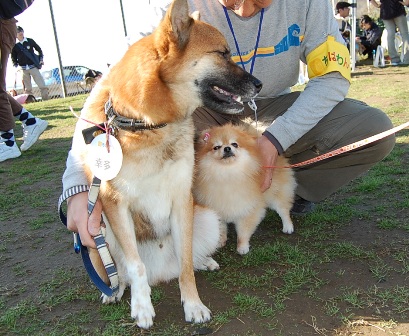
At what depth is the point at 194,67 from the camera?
6.30ft

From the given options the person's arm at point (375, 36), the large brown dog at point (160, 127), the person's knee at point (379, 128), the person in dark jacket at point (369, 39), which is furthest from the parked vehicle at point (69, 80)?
the large brown dog at point (160, 127)

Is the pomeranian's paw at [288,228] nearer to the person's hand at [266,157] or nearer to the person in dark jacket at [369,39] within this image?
the person's hand at [266,157]

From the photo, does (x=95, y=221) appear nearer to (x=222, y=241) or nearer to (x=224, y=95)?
(x=224, y=95)

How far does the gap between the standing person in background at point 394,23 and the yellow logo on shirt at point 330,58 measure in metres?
8.64

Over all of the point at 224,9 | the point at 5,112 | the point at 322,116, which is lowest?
the point at 5,112

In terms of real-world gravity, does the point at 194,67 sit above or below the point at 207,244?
above

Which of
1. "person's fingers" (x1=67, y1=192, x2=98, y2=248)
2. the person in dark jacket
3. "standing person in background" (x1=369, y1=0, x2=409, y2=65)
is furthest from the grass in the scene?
the person in dark jacket

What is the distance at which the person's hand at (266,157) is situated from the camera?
258 centimetres

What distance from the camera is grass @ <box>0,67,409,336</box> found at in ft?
5.92

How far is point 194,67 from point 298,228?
1385mm

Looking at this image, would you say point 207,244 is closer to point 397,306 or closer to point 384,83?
point 397,306

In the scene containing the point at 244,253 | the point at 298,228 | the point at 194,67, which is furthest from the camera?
the point at 298,228

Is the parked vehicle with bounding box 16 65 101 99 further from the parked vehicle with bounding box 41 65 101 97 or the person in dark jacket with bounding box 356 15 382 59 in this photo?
the person in dark jacket with bounding box 356 15 382 59

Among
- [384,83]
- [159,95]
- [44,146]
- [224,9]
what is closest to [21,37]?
[44,146]
